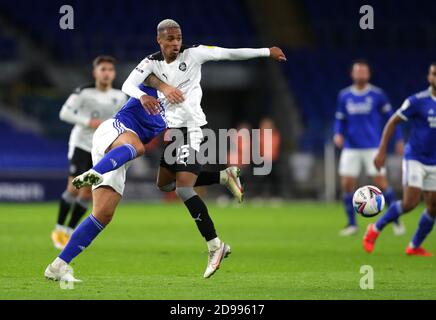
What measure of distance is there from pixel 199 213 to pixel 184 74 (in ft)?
4.47

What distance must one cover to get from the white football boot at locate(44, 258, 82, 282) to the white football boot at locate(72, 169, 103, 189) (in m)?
0.76

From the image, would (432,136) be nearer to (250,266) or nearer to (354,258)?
(354,258)

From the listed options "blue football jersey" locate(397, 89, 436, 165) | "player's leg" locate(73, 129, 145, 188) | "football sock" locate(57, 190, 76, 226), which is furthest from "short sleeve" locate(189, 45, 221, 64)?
"football sock" locate(57, 190, 76, 226)

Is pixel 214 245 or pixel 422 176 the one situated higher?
pixel 422 176

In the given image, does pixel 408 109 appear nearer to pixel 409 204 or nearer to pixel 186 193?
pixel 409 204

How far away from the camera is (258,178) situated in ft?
92.5

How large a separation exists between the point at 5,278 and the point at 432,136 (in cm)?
556

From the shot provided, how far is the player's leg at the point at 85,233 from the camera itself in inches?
338

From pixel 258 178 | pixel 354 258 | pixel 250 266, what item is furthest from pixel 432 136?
pixel 258 178

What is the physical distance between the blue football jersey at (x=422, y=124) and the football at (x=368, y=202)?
137 centimetres

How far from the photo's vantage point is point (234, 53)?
925 cm

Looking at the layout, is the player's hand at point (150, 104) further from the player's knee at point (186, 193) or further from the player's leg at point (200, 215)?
the player's knee at point (186, 193)

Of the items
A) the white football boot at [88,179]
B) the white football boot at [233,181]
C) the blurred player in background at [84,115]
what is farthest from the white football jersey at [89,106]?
the white football boot at [88,179]

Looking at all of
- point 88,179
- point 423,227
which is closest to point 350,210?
point 423,227
